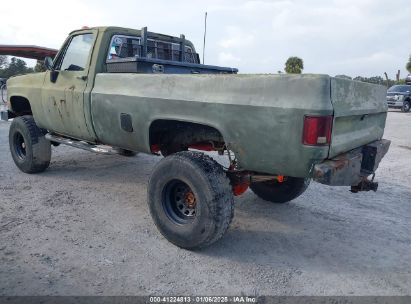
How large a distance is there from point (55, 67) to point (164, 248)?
3027 mm

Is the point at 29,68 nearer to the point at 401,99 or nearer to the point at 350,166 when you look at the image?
the point at 401,99

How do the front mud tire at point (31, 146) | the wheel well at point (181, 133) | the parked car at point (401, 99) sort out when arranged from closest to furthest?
the wheel well at point (181, 133) < the front mud tire at point (31, 146) < the parked car at point (401, 99)

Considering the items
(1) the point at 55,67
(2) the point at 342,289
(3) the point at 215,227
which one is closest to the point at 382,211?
(2) the point at 342,289

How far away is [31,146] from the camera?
4.96 m

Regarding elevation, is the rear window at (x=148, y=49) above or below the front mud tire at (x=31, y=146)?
above

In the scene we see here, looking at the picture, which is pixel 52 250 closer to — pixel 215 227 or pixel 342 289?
pixel 215 227

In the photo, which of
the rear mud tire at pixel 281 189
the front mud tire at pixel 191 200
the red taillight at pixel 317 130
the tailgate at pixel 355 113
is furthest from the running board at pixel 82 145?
the tailgate at pixel 355 113

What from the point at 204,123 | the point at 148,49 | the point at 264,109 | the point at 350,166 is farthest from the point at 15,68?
the point at 350,166

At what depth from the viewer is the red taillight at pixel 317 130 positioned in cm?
240

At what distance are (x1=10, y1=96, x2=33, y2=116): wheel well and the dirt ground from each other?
4.00 feet

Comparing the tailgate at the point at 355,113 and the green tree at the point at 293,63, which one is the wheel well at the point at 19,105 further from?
the green tree at the point at 293,63

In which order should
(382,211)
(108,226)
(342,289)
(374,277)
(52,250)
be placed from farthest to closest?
(382,211) < (108,226) < (52,250) < (374,277) < (342,289)

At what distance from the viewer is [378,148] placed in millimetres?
3131

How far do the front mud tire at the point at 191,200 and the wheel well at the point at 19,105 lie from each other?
343 cm
